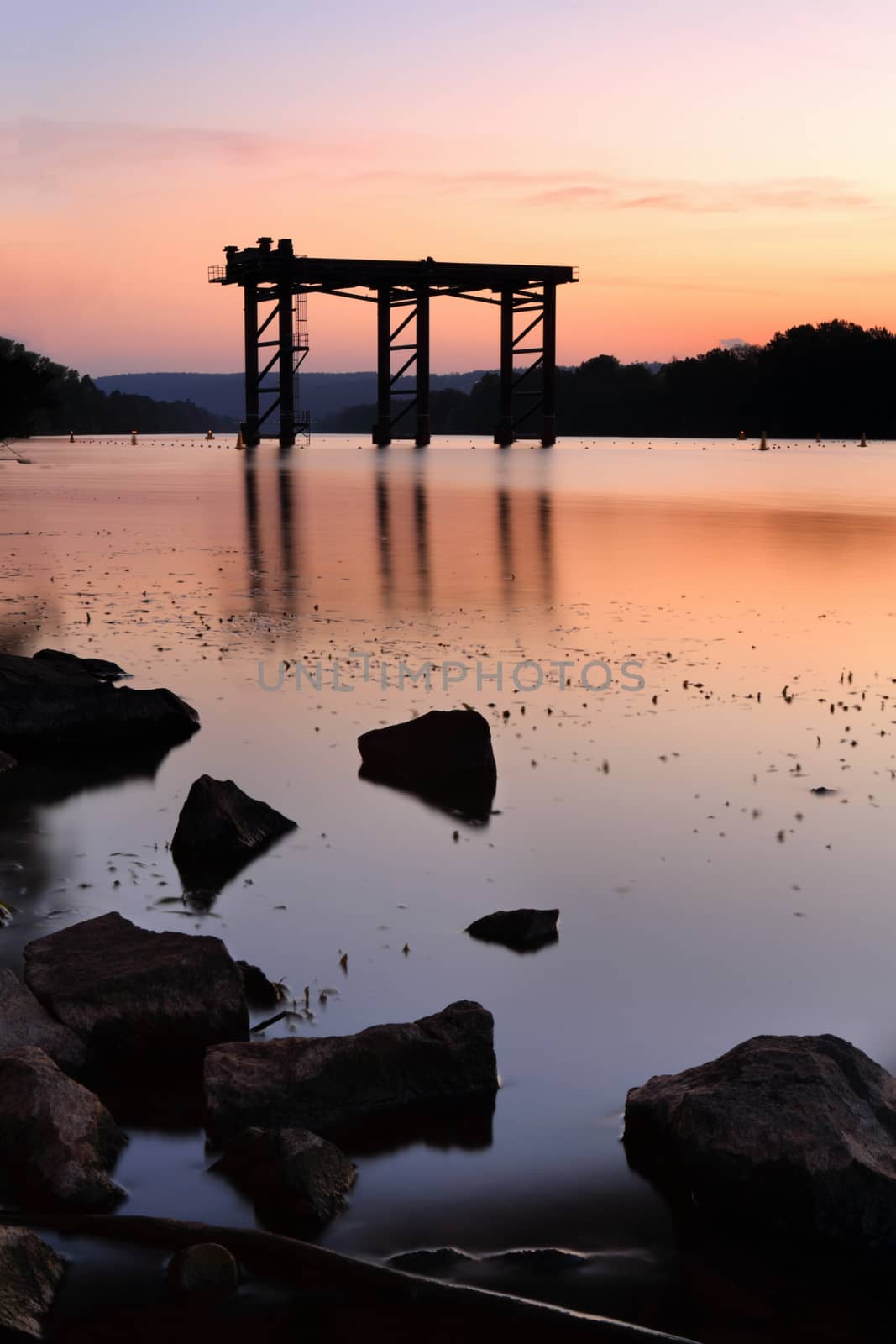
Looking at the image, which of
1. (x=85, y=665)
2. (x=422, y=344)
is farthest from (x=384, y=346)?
(x=85, y=665)

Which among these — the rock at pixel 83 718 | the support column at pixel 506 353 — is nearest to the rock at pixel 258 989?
the rock at pixel 83 718

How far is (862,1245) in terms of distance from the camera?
424 cm

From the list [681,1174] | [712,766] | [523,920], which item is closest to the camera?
[681,1174]

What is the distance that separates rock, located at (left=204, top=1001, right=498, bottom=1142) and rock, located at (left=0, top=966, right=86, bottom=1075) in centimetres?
57

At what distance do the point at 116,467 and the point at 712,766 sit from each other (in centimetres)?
6000

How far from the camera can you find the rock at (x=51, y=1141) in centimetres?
440

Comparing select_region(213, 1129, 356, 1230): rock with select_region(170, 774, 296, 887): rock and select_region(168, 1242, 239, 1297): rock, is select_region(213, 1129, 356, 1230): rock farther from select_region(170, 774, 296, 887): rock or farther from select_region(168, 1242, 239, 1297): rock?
select_region(170, 774, 296, 887): rock

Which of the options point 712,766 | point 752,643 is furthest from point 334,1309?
point 752,643

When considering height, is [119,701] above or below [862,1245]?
above

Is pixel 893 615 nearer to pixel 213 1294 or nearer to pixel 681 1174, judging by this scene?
pixel 681 1174

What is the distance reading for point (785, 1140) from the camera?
14.2 ft

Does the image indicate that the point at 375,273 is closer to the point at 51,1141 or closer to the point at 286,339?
the point at 286,339

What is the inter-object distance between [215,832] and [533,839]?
1.70 meters

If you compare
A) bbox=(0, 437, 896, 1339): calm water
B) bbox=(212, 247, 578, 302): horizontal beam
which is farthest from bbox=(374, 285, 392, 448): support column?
bbox=(0, 437, 896, 1339): calm water
